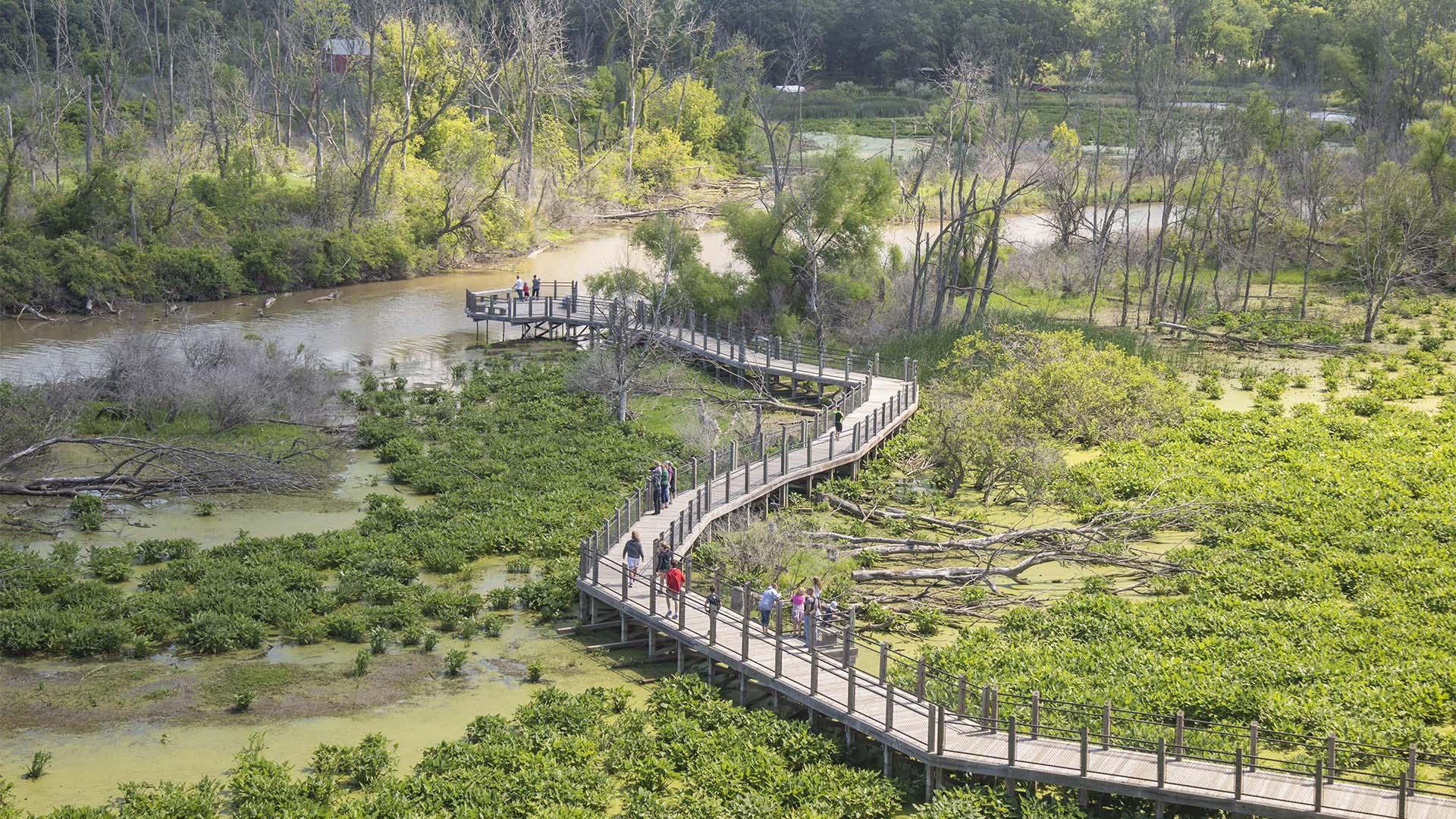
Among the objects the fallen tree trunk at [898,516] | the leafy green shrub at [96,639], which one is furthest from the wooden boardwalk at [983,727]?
the leafy green shrub at [96,639]

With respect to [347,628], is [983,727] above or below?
above

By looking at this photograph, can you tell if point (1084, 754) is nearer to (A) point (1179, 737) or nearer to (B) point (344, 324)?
(A) point (1179, 737)

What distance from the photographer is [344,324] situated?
62938 millimetres

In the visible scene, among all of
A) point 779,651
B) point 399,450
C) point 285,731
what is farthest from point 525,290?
point 779,651

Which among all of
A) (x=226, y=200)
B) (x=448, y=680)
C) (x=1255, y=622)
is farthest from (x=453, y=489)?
(x=226, y=200)

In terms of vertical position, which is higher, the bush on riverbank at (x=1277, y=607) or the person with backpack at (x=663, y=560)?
the person with backpack at (x=663, y=560)

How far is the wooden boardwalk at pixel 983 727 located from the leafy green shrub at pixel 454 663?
10.7ft

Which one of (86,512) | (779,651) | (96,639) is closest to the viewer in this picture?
(779,651)

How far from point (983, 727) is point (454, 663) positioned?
9.93 metres

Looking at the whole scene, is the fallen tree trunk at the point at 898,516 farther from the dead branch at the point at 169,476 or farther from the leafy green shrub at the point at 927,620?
the dead branch at the point at 169,476

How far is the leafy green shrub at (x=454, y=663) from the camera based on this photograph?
26.8 metres

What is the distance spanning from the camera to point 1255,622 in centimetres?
2819

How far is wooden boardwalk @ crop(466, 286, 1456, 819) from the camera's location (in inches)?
793

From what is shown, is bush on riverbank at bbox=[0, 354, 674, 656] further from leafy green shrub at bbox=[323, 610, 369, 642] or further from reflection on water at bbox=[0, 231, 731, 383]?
reflection on water at bbox=[0, 231, 731, 383]
